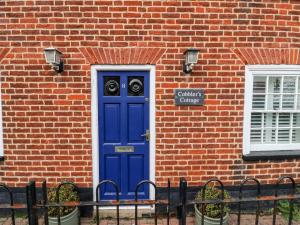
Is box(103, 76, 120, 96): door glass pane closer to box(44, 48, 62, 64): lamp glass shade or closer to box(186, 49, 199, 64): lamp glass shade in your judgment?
box(44, 48, 62, 64): lamp glass shade

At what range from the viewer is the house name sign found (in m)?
4.40

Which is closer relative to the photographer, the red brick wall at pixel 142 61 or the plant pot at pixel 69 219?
the plant pot at pixel 69 219

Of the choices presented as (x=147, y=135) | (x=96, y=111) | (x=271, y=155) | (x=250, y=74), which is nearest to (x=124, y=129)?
(x=147, y=135)

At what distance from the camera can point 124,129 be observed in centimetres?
447

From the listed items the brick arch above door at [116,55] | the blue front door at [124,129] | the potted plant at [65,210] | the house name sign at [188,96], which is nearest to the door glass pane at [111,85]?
the blue front door at [124,129]

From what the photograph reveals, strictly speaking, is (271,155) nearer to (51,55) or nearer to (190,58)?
(190,58)

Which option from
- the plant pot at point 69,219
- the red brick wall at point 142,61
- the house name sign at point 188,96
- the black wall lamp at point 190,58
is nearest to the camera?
the plant pot at point 69,219

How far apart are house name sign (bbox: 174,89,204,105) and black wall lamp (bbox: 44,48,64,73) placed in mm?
1859

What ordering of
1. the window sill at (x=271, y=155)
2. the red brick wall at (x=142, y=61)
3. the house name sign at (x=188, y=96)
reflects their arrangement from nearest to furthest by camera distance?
the red brick wall at (x=142, y=61)
the house name sign at (x=188, y=96)
the window sill at (x=271, y=155)

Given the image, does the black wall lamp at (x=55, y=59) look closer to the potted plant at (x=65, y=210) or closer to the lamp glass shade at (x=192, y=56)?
the potted plant at (x=65, y=210)

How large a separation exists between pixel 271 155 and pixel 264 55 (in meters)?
1.68

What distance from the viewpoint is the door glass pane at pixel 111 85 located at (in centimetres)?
440

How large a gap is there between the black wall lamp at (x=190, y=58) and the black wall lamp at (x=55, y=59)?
6.36 feet

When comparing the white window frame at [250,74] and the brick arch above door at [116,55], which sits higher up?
the brick arch above door at [116,55]
